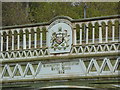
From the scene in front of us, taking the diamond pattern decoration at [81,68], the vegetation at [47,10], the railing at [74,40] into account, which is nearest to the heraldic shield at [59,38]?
the railing at [74,40]

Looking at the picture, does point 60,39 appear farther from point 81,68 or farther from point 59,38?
point 81,68

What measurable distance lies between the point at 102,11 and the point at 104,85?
14.5 meters

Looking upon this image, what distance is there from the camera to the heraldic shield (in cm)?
1443

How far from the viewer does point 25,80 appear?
15.1 meters

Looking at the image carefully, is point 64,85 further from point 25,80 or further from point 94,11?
point 94,11

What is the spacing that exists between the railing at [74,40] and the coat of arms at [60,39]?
0.79 feet

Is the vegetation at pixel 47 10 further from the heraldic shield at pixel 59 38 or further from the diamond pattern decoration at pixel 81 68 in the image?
the heraldic shield at pixel 59 38

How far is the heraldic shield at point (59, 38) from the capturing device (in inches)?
568

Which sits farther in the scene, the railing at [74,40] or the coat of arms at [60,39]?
the coat of arms at [60,39]

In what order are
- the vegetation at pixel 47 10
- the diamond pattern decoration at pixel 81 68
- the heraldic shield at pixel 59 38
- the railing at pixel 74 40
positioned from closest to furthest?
the diamond pattern decoration at pixel 81 68 → the railing at pixel 74 40 → the heraldic shield at pixel 59 38 → the vegetation at pixel 47 10

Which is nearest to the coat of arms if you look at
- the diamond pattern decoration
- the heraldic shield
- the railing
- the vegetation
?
the heraldic shield

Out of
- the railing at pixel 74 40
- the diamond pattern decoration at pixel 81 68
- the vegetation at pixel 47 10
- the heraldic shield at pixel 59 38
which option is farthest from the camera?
the vegetation at pixel 47 10

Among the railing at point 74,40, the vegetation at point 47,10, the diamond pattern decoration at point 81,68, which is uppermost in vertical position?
the vegetation at point 47,10

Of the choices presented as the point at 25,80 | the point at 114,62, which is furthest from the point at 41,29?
the point at 114,62
